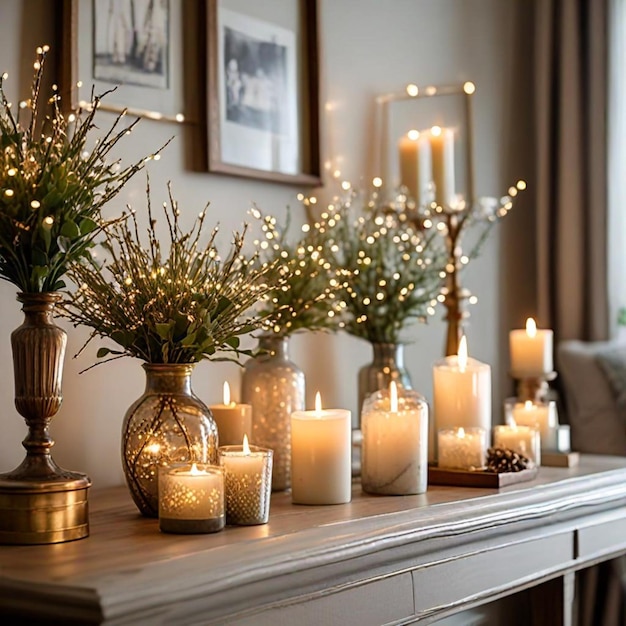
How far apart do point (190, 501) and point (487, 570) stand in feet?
1.69

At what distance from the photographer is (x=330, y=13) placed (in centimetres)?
231

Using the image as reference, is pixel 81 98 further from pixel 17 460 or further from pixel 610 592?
pixel 610 592

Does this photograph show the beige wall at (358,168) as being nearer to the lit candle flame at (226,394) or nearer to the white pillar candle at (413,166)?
the white pillar candle at (413,166)

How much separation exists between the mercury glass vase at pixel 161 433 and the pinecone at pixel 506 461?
1.87 feet

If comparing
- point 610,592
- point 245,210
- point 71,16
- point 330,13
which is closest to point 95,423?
point 245,210

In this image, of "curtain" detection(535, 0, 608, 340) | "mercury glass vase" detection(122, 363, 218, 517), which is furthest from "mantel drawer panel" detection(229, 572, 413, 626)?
"curtain" detection(535, 0, 608, 340)

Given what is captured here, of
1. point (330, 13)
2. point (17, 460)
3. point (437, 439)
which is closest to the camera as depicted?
point (17, 460)

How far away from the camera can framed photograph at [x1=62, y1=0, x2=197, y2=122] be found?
174 cm

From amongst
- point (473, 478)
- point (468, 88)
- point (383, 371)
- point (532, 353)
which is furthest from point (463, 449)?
point (468, 88)

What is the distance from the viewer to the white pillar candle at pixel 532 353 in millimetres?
2162

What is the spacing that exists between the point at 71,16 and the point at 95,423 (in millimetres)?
651

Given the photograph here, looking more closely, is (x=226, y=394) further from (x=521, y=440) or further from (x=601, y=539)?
(x=601, y=539)

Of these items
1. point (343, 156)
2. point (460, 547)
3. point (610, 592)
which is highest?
point (343, 156)

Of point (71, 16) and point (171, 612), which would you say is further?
point (71, 16)
